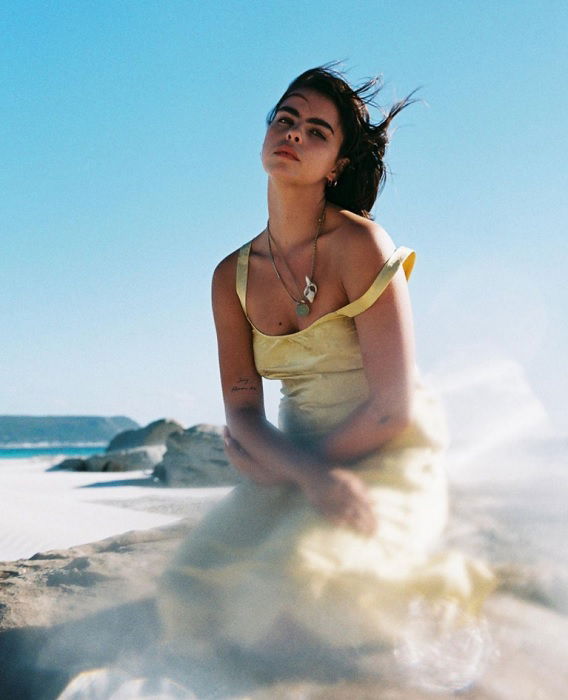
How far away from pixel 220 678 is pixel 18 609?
1192 mm

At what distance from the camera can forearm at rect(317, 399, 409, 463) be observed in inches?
81.4

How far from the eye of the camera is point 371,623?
6.32 ft

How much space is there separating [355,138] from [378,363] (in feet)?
2.75

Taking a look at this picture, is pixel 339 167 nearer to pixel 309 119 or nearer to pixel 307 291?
pixel 309 119

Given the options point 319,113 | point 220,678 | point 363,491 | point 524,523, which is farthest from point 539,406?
point 220,678

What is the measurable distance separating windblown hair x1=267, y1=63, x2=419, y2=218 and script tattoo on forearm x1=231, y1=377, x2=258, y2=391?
0.71m

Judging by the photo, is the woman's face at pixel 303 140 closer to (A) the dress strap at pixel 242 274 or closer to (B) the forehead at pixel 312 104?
(B) the forehead at pixel 312 104

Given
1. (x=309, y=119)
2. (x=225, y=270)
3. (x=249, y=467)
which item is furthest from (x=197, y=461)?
(x=309, y=119)

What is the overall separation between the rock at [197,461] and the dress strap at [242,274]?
7.72 meters

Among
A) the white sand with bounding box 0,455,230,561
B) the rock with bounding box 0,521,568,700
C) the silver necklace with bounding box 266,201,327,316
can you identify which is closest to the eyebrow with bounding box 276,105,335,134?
the silver necklace with bounding box 266,201,327,316

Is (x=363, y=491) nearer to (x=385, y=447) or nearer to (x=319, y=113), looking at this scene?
(x=385, y=447)

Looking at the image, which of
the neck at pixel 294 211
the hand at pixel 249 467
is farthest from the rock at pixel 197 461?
the neck at pixel 294 211

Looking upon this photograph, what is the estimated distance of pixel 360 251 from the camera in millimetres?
2188

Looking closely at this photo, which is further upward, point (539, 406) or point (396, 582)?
point (539, 406)
